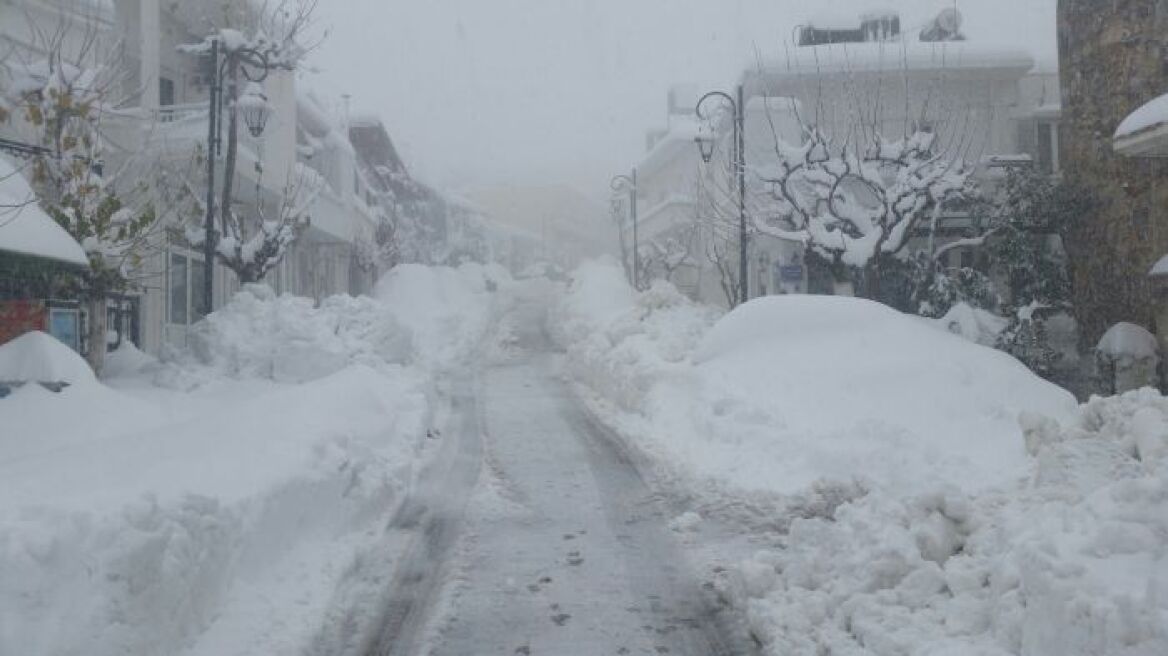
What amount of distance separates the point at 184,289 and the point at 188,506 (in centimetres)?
1698

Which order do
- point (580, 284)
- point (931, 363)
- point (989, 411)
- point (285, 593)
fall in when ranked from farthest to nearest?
1. point (580, 284)
2. point (931, 363)
3. point (989, 411)
4. point (285, 593)

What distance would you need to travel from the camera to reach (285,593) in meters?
6.21

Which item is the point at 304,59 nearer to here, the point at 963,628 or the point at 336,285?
the point at 963,628

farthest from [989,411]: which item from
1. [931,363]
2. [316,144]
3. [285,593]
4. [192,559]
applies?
[316,144]

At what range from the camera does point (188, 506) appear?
5.55 meters

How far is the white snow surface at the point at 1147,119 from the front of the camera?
10.4 meters

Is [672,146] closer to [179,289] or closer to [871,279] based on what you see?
[179,289]

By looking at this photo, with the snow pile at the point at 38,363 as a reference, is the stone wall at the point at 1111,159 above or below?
above

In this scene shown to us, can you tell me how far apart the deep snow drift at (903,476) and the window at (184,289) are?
9.12 meters

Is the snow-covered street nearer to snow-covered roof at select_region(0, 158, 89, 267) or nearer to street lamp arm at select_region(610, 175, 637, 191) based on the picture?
snow-covered roof at select_region(0, 158, 89, 267)

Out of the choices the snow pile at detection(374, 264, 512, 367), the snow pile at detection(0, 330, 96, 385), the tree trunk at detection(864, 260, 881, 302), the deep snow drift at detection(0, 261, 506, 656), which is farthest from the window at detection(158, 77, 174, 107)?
the tree trunk at detection(864, 260, 881, 302)

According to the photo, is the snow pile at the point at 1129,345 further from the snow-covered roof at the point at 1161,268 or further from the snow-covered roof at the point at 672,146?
the snow-covered roof at the point at 672,146

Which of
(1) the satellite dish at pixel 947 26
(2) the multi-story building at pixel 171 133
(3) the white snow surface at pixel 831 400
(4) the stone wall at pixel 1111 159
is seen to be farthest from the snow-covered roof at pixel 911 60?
(2) the multi-story building at pixel 171 133

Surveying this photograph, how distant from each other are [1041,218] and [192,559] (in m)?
17.5
